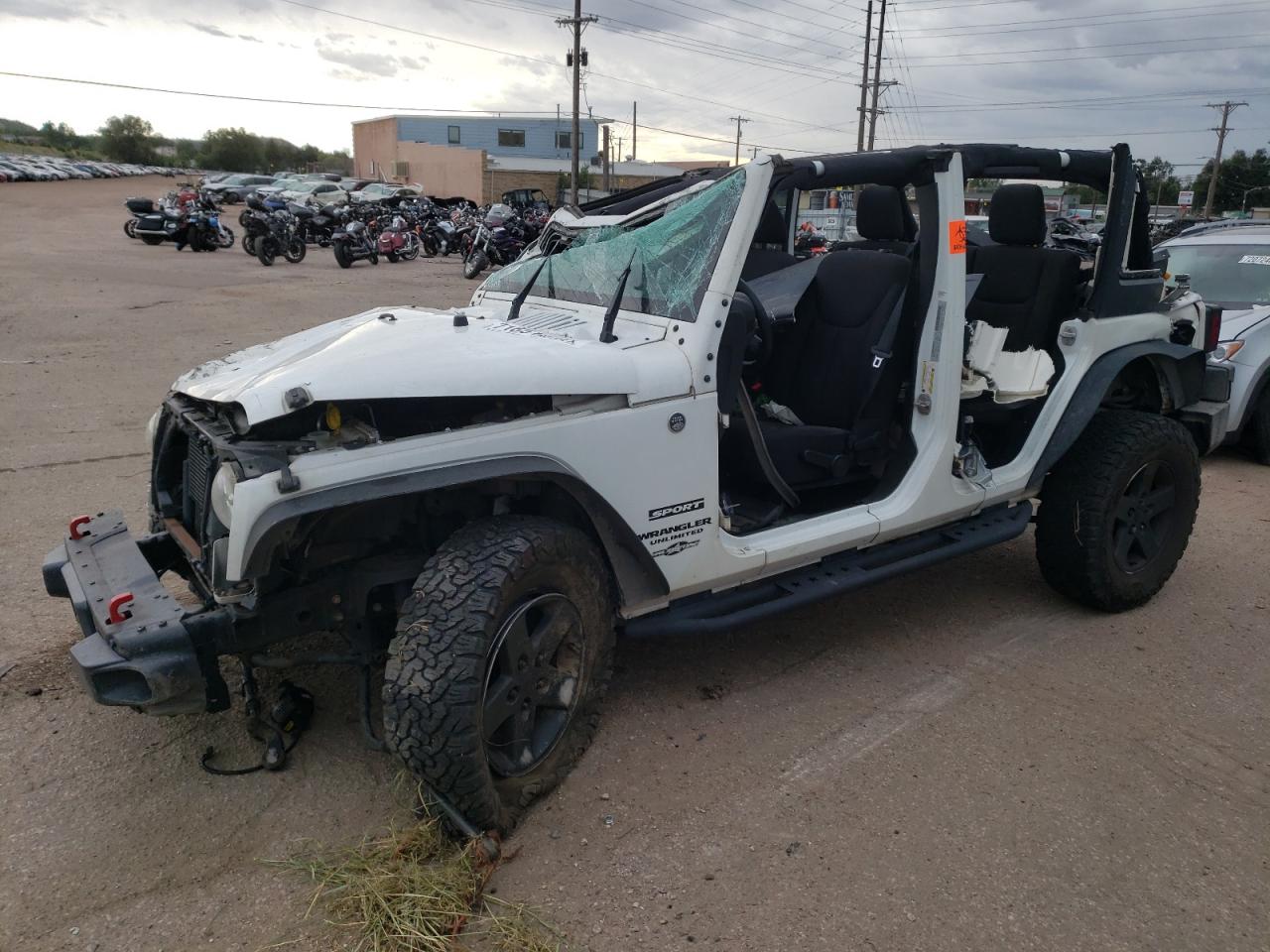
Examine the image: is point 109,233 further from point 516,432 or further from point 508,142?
point 508,142

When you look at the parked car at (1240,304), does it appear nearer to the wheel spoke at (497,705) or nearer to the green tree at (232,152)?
the wheel spoke at (497,705)

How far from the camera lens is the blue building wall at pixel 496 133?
70062mm

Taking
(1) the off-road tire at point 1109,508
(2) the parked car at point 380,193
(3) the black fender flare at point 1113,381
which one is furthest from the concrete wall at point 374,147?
(1) the off-road tire at point 1109,508

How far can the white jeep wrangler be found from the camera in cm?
261

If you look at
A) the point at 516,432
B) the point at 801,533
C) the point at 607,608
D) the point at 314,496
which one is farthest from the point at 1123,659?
the point at 314,496

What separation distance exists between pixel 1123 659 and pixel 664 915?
2628 millimetres

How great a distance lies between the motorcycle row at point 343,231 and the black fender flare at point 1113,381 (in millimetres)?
16691

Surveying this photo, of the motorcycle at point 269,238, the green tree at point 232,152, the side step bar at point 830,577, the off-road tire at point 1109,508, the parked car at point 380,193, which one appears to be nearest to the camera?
the side step bar at point 830,577

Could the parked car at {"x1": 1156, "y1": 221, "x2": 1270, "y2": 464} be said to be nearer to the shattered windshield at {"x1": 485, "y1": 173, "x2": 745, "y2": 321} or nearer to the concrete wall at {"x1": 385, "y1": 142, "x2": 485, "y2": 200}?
the shattered windshield at {"x1": 485, "y1": 173, "x2": 745, "y2": 321}

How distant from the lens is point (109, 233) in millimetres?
25906

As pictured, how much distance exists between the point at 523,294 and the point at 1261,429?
21.6 feet

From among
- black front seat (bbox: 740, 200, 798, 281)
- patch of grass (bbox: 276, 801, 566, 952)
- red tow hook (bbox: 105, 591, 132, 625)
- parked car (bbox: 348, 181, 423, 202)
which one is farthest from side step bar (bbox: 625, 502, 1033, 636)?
parked car (bbox: 348, 181, 423, 202)

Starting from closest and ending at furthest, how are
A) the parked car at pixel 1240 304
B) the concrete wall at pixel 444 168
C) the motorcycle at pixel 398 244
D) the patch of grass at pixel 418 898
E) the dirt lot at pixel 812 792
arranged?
the patch of grass at pixel 418 898 → the dirt lot at pixel 812 792 → the parked car at pixel 1240 304 → the motorcycle at pixel 398 244 → the concrete wall at pixel 444 168

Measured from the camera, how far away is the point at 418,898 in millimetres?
2416
